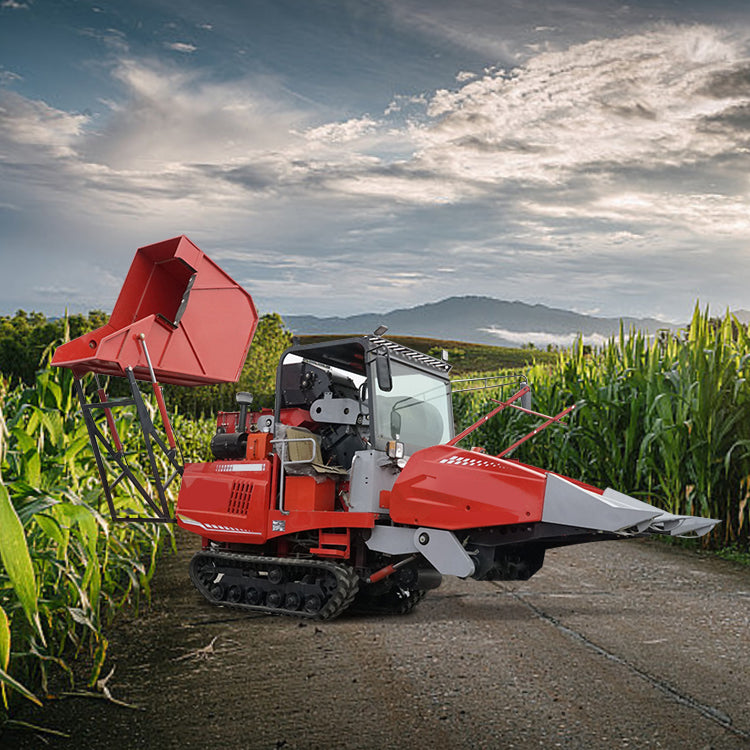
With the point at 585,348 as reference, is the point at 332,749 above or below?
below

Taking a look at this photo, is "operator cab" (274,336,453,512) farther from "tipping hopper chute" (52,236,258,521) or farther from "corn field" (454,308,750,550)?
"corn field" (454,308,750,550)

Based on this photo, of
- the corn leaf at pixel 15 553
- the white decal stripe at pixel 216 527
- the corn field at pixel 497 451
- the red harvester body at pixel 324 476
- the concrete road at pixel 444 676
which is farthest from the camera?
the white decal stripe at pixel 216 527

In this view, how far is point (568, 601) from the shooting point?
5.20 metres

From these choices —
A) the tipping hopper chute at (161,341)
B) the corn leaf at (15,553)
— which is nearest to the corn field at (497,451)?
the corn leaf at (15,553)

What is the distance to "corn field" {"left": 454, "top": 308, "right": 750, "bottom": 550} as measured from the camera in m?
6.80

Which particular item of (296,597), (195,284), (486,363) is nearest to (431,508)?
(296,597)

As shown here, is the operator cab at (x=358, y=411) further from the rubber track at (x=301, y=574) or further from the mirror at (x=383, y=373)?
the rubber track at (x=301, y=574)

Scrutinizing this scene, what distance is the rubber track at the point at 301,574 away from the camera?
4637 millimetres

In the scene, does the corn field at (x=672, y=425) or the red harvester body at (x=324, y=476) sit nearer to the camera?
the red harvester body at (x=324, y=476)

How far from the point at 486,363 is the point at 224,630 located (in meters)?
39.0

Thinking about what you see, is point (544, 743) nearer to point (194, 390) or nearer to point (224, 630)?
point (224, 630)

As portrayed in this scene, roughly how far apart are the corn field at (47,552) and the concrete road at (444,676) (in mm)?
245

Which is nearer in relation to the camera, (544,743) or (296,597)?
(544,743)

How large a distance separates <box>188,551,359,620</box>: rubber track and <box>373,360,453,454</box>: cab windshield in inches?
32.7
